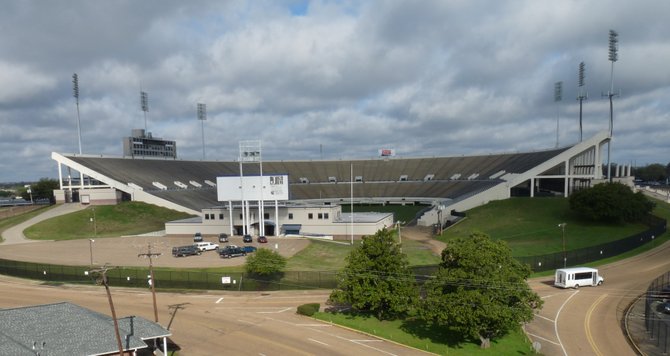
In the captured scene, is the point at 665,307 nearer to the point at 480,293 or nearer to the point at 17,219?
the point at 480,293

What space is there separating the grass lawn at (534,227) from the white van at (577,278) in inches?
518

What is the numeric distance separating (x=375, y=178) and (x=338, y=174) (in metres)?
14.6

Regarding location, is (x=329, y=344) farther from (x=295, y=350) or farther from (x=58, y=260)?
(x=58, y=260)

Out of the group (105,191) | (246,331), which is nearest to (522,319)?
(246,331)

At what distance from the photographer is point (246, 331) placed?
33.6 m

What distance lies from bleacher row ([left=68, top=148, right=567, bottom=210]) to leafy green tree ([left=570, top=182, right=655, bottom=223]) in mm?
32242

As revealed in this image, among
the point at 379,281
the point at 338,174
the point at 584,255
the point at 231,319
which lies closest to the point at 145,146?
the point at 338,174

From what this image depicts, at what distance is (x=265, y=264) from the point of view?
1843 inches

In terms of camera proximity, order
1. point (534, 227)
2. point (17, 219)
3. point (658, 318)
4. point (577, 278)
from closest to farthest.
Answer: point (658, 318) → point (577, 278) → point (534, 227) → point (17, 219)

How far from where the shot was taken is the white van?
4350 cm

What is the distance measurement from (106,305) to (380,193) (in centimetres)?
9732

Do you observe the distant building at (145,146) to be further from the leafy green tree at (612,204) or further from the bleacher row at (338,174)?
the leafy green tree at (612,204)

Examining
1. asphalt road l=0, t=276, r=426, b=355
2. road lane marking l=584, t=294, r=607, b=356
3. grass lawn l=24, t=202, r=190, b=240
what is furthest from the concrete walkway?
road lane marking l=584, t=294, r=607, b=356

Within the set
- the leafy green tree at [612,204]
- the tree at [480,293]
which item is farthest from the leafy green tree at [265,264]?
the leafy green tree at [612,204]
